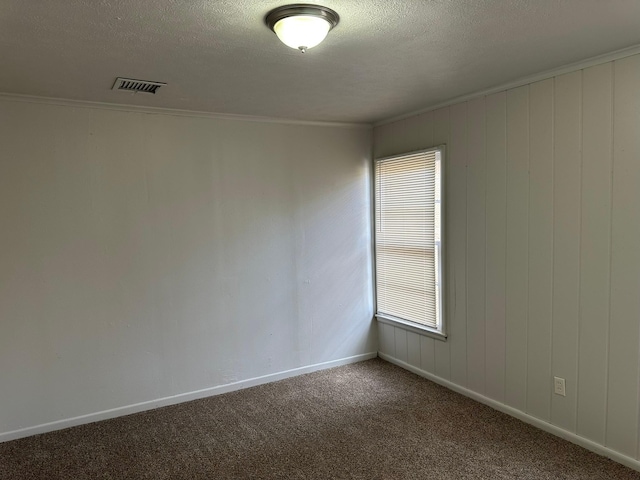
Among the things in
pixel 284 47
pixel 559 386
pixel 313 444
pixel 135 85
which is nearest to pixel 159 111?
pixel 135 85

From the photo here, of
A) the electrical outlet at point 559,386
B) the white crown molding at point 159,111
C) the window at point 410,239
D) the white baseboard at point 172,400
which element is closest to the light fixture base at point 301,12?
the white crown molding at point 159,111

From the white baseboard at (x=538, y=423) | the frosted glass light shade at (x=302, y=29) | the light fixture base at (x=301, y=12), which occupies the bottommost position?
the white baseboard at (x=538, y=423)

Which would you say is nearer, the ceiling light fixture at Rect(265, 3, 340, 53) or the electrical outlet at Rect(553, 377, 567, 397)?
the ceiling light fixture at Rect(265, 3, 340, 53)

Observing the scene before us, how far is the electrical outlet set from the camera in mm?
2918

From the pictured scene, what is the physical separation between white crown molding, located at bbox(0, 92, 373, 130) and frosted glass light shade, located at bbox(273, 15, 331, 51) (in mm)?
1790

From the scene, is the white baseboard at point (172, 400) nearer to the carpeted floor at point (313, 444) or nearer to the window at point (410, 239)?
the carpeted floor at point (313, 444)

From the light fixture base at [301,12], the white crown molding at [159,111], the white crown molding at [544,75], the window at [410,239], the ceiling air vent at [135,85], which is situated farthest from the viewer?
the window at [410,239]

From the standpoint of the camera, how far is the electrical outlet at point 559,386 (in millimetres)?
2918

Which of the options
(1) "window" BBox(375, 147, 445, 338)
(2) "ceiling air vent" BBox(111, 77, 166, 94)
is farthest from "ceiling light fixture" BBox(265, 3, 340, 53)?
(1) "window" BBox(375, 147, 445, 338)

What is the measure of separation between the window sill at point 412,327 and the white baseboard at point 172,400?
40 centimetres

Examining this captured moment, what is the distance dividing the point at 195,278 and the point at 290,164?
127 cm

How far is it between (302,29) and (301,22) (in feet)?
0.09

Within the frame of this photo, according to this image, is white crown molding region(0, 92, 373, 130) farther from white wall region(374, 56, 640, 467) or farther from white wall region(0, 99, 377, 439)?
white wall region(374, 56, 640, 467)

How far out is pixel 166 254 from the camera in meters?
3.60
